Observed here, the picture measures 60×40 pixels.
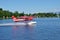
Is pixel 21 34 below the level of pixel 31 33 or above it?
above

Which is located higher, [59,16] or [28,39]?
[28,39]

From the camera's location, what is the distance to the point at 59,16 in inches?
7195

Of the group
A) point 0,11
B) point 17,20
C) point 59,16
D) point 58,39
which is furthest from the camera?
point 59,16

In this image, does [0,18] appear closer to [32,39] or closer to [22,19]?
[22,19]

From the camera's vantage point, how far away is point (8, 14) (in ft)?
405

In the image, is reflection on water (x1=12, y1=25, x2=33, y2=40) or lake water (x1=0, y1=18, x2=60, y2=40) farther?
reflection on water (x1=12, y1=25, x2=33, y2=40)

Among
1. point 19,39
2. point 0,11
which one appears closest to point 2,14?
point 0,11

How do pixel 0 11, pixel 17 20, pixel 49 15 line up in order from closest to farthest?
1. pixel 17 20
2. pixel 0 11
3. pixel 49 15

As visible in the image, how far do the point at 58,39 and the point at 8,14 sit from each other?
104731mm

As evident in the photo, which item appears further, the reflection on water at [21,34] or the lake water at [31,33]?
the reflection on water at [21,34]

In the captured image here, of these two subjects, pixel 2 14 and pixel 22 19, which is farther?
pixel 2 14

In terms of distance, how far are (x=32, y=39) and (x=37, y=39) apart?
51 cm

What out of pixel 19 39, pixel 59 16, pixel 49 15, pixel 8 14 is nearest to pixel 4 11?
pixel 8 14

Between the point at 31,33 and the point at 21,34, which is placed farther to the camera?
the point at 31,33
